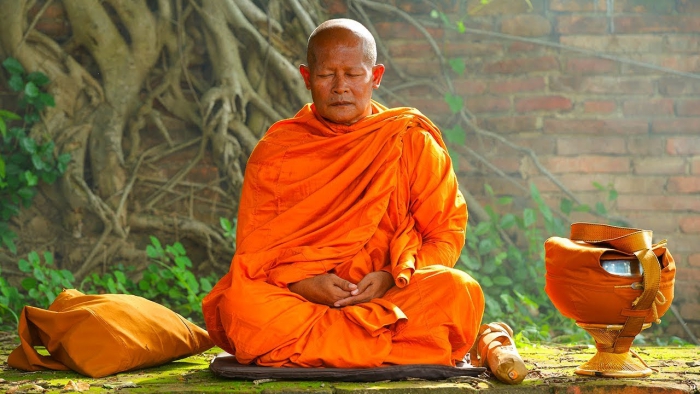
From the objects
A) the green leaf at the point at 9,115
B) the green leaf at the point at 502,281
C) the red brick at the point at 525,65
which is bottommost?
the green leaf at the point at 502,281

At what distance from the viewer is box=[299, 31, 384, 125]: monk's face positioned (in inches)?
147

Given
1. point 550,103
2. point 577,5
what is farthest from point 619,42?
point 550,103

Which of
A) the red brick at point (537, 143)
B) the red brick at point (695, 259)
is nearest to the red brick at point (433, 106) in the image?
the red brick at point (537, 143)

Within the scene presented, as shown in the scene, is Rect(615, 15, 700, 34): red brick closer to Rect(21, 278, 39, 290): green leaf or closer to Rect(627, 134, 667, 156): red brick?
Rect(627, 134, 667, 156): red brick

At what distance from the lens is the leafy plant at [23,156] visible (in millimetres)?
6016

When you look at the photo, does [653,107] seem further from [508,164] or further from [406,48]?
[406,48]

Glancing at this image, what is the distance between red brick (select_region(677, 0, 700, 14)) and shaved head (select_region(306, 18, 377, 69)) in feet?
10.6

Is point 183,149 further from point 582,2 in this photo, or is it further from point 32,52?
point 582,2

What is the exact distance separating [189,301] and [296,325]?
2.60 metres

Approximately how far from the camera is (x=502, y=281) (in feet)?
20.1

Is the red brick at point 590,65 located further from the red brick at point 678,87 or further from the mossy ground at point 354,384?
the mossy ground at point 354,384

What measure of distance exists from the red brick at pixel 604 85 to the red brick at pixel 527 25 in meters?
0.33

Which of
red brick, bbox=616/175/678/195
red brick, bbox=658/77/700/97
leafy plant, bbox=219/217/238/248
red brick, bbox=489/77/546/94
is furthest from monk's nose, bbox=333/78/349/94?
red brick, bbox=658/77/700/97

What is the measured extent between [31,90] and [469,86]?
9.50 ft
